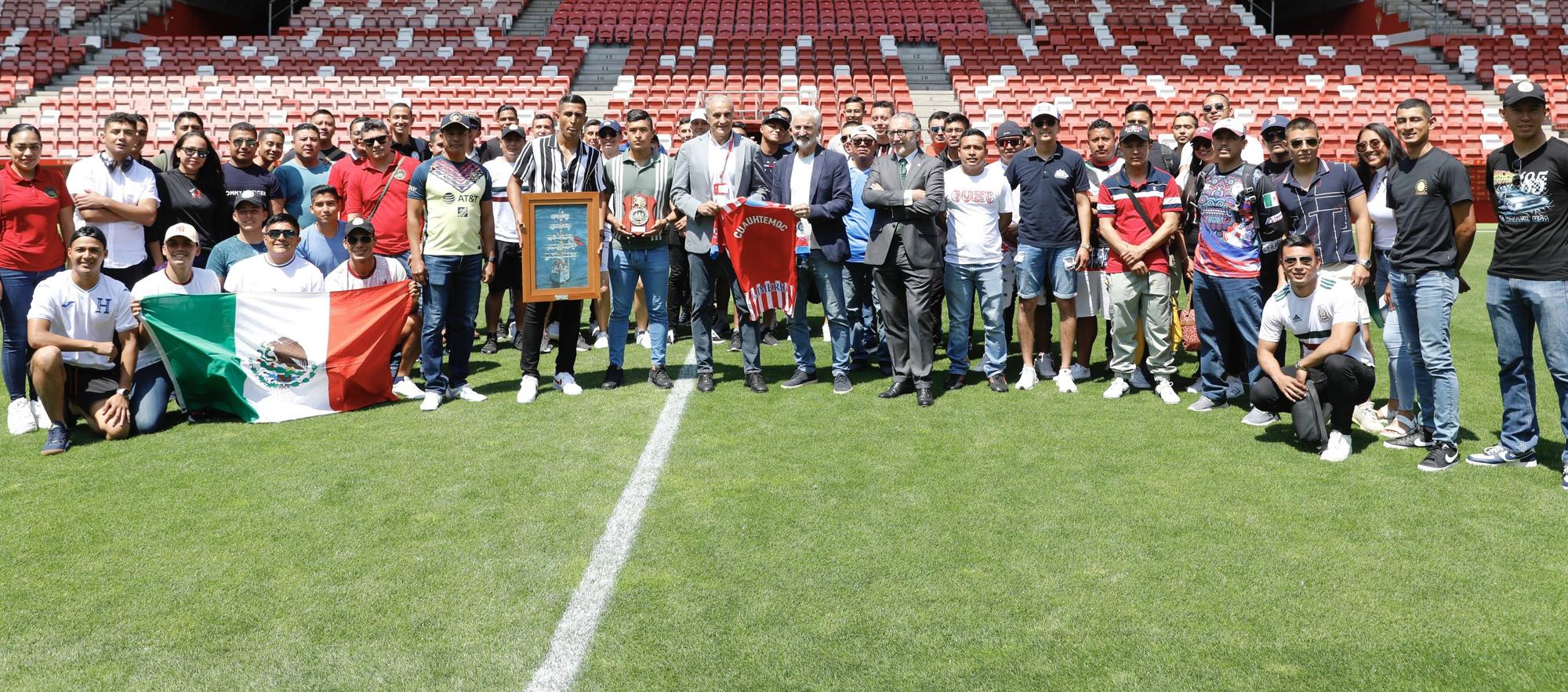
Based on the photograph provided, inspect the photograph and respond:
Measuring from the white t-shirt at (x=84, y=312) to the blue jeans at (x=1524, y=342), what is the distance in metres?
7.13

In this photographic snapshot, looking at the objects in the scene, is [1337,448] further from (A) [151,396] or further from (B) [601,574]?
(A) [151,396]

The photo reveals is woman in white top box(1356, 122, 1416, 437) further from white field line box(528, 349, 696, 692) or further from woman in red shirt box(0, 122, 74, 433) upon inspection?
woman in red shirt box(0, 122, 74, 433)

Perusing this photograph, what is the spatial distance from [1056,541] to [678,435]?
2.40 meters

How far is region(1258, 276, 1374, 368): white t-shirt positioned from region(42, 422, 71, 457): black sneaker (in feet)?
21.3

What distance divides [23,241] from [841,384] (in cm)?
497

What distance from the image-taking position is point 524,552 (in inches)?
170

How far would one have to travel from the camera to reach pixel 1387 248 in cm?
630

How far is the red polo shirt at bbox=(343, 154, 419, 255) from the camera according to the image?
26.0ft

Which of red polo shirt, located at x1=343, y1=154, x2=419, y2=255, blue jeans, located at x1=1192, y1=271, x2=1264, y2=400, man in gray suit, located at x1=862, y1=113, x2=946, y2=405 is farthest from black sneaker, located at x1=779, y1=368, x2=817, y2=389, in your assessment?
red polo shirt, located at x1=343, y1=154, x2=419, y2=255

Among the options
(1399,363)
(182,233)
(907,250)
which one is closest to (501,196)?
(182,233)

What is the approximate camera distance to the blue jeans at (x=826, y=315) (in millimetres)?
7250

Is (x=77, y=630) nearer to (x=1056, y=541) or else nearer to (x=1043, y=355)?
(x=1056, y=541)

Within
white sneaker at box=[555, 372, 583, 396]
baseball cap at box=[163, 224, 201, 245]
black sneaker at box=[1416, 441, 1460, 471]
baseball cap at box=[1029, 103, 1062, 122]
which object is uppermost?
baseball cap at box=[1029, 103, 1062, 122]

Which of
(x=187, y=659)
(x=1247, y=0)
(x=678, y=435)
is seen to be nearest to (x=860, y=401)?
(x=678, y=435)
